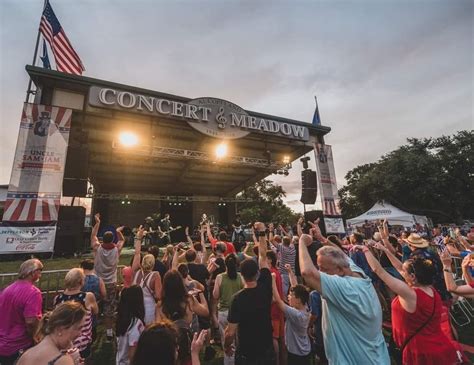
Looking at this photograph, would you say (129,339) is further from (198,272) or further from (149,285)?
(198,272)

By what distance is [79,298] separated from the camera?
256 centimetres

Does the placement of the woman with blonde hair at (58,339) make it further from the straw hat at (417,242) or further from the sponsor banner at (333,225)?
the sponsor banner at (333,225)

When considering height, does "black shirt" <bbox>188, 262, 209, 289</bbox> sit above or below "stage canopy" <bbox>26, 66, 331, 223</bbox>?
below

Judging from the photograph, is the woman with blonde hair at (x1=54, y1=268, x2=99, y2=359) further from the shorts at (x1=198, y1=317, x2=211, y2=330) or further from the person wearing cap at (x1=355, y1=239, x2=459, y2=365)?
the person wearing cap at (x1=355, y1=239, x2=459, y2=365)

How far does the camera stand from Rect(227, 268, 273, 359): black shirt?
225cm

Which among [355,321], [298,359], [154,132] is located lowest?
[298,359]

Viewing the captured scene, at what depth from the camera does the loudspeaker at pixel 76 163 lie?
286 inches

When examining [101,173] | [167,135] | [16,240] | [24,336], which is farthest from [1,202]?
[24,336]

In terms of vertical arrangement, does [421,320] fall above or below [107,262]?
below

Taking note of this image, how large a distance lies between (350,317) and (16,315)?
345 cm

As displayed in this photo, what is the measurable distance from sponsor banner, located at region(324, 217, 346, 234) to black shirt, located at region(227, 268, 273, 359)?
936 centimetres

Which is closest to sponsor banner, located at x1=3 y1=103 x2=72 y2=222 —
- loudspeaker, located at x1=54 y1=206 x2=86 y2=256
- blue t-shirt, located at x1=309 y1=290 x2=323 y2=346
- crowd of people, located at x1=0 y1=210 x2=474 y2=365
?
crowd of people, located at x1=0 y1=210 x2=474 y2=365

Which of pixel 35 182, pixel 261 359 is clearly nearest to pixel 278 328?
pixel 261 359

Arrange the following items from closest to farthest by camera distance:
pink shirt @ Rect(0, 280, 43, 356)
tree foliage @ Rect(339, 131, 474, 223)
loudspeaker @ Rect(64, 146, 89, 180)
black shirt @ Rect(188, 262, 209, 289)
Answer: pink shirt @ Rect(0, 280, 43, 356) < black shirt @ Rect(188, 262, 209, 289) < loudspeaker @ Rect(64, 146, 89, 180) < tree foliage @ Rect(339, 131, 474, 223)
